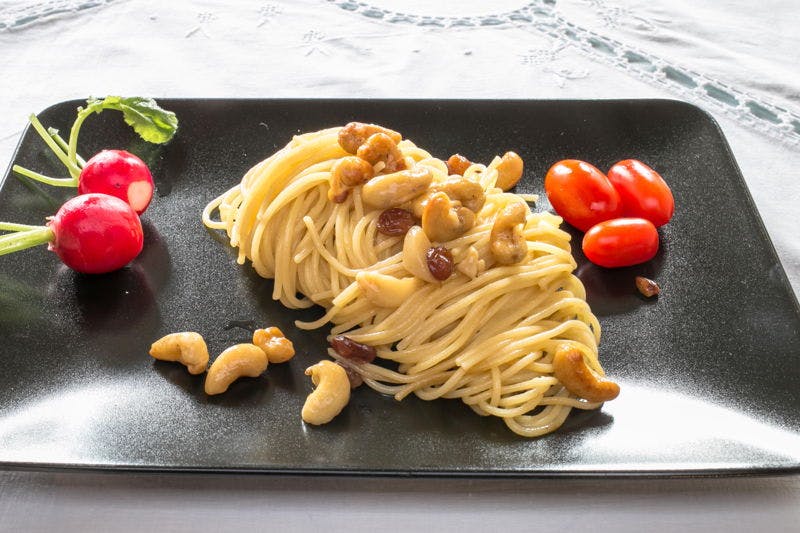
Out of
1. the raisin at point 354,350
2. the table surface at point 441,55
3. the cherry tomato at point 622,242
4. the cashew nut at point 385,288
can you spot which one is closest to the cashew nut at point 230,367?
the raisin at point 354,350

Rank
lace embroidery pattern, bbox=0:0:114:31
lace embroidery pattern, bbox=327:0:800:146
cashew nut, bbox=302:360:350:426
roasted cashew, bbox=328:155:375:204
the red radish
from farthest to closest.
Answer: lace embroidery pattern, bbox=0:0:114:31
lace embroidery pattern, bbox=327:0:800:146
the red radish
roasted cashew, bbox=328:155:375:204
cashew nut, bbox=302:360:350:426

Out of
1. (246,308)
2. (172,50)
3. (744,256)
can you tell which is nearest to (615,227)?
(744,256)

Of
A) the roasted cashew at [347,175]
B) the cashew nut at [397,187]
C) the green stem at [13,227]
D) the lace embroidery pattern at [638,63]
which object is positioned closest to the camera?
the cashew nut at [397,187]

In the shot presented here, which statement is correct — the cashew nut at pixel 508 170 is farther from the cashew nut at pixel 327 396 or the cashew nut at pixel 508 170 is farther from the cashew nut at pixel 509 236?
the cashew nut at pixel 327 396

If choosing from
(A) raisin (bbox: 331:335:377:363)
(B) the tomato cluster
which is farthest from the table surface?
(A) raisin (bbox: 331:335:377:363)

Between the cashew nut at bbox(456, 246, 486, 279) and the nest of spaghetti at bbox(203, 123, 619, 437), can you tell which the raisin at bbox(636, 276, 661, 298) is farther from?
the cashew nut at bbox(456, 246, 486, 279)
